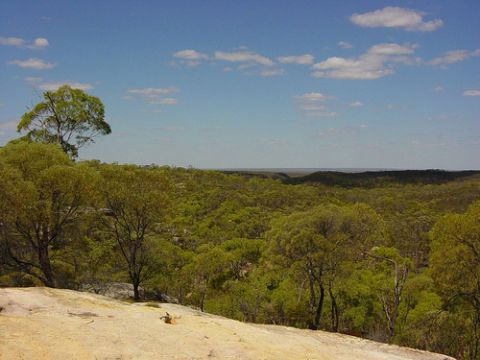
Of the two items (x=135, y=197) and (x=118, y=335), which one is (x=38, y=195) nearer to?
(x=135, y=197)

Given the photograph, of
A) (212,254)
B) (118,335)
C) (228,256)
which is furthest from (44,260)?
(228,256)

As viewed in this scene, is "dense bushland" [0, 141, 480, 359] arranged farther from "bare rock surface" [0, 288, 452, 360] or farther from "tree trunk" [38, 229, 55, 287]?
"bare rock surface" [0, 288, 452, 360]

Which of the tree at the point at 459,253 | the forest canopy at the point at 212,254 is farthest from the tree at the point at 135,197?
the tree at the point at 459,253

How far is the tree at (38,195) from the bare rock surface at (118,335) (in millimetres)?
10756

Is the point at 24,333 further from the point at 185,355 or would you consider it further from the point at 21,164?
the point at 21,164

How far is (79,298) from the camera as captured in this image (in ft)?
57.1

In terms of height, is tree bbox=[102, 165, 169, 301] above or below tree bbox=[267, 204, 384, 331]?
above

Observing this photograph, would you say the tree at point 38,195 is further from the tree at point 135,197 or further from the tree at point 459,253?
the tree at point 459,253

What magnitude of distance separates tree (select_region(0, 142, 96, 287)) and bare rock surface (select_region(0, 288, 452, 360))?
35.3 feet

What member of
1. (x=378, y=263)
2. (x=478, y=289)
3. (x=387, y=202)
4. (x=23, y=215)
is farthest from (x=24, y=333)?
(x=387, y=202)

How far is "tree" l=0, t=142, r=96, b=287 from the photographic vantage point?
2641 cm

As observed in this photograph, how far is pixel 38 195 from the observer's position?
2783 centimetres

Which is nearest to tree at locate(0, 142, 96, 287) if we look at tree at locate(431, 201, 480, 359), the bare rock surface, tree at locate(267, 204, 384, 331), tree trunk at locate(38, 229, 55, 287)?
tree trunk at locate(38, 229, 55, 287)

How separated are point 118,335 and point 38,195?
56.3ft
